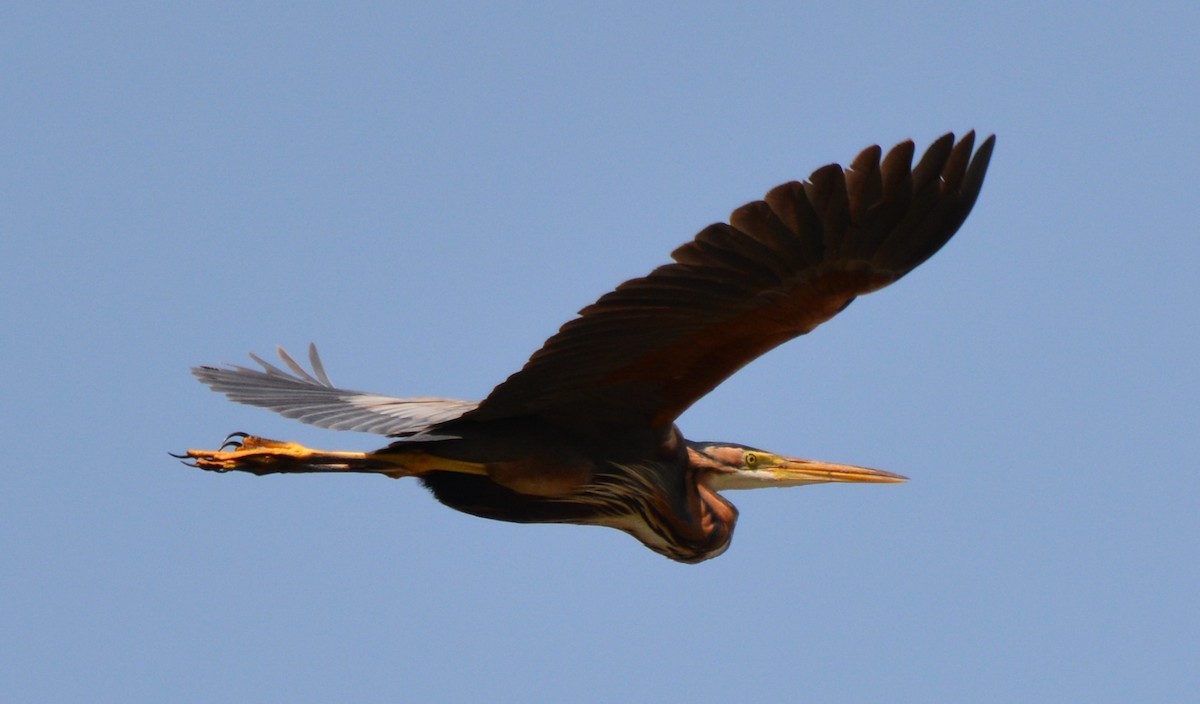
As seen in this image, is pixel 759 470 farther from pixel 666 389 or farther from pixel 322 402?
pixel 322 402

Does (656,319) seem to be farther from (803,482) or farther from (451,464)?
(803,482)

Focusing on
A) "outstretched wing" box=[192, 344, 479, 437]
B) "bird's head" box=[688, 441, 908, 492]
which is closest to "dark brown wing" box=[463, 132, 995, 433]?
"outstretched wing" box=[192, 344, 479, 437]

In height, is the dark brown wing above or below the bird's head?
above

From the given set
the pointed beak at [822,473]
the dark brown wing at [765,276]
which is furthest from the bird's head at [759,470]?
the dark brown wing at [765,276]

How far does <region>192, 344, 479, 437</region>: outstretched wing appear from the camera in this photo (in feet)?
27.7

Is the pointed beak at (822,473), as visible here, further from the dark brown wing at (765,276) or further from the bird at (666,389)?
the dark brown wing at (765,276)

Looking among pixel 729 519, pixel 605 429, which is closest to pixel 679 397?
pixel 605 429

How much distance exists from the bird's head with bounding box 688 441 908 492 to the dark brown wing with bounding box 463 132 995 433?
3.48 feet

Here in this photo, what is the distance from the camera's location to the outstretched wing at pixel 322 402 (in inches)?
333

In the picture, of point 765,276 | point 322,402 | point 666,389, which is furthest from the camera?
point 322,402

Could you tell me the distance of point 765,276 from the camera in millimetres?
7699

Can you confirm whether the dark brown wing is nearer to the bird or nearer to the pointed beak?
the bird

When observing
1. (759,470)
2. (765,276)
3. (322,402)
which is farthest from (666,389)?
(322,402)

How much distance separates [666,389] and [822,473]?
1664mm
